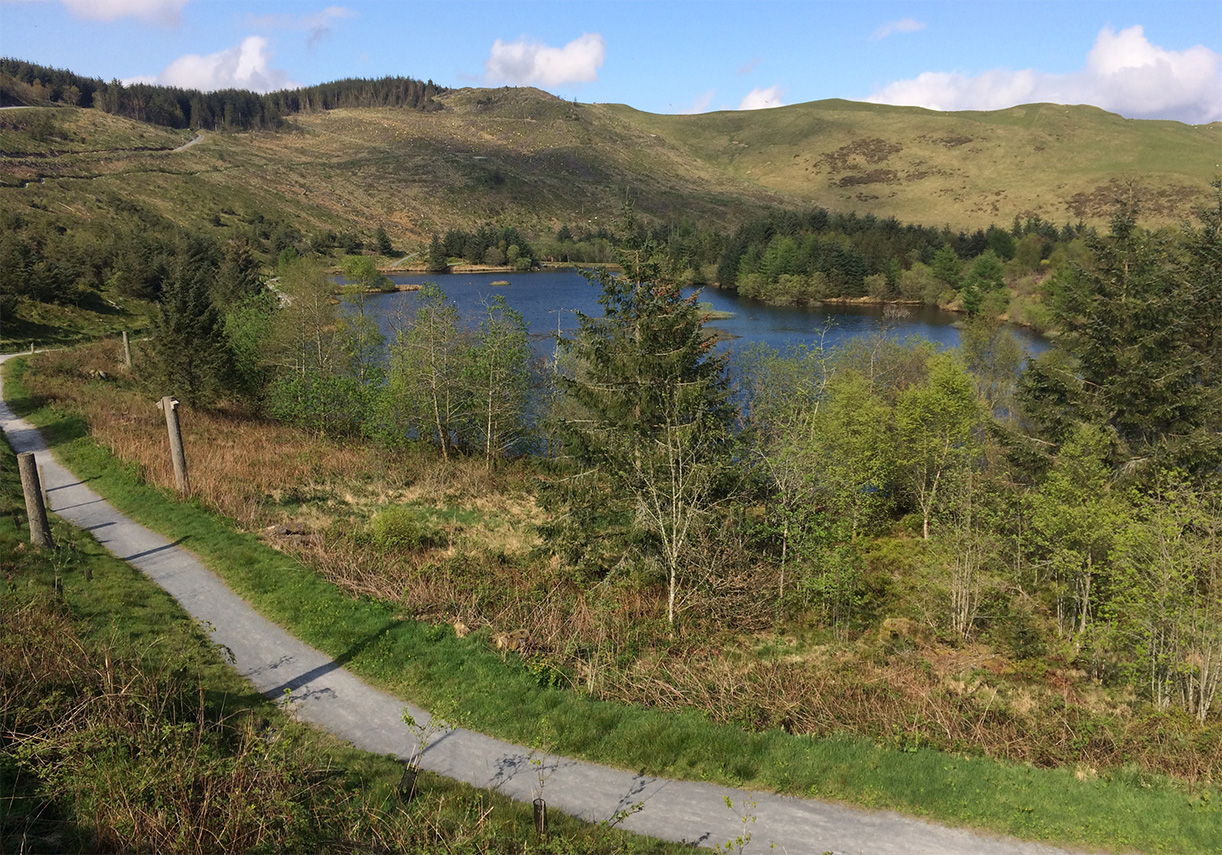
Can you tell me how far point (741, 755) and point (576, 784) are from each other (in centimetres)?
248

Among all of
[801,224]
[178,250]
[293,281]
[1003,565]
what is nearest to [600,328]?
[1003,565]

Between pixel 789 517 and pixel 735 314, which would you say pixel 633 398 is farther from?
pixel 735 314

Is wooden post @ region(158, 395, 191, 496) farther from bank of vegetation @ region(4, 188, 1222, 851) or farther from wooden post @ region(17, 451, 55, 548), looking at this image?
wooden post @ region(17, 451, 55, 548)

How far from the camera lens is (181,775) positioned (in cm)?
745

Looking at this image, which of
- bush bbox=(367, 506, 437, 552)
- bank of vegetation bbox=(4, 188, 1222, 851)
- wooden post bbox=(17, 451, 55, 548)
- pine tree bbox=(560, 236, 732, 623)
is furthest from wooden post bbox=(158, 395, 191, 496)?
pine tree bbox=(560, 236, 732, 623)

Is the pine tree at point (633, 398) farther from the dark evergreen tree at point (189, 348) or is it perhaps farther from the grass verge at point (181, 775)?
the dark evergreen tree at point (189, 348)

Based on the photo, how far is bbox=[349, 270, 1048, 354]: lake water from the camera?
68625mm

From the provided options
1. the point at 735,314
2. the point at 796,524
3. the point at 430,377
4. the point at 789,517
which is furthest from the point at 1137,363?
the point at 735,314

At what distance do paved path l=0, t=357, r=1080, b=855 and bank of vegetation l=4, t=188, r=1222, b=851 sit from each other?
46 cm

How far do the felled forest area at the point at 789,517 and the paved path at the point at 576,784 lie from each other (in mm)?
2058

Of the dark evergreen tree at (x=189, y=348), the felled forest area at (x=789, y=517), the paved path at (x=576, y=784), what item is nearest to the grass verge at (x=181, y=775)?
the paved path at (x=576, y=784)

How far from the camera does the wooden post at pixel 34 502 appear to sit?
1412 cm

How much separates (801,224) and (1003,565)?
357 ft

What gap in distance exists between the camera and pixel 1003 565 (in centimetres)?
2236
